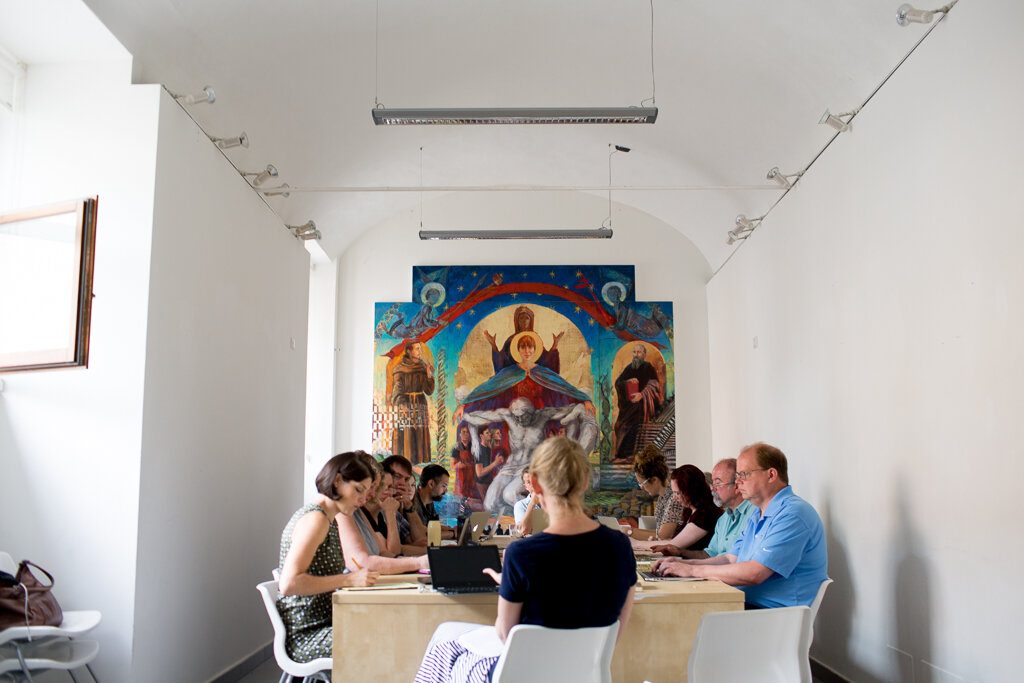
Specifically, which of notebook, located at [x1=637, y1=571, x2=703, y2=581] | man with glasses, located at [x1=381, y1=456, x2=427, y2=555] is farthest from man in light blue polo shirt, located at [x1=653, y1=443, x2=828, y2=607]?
man with glasses, located at [x1=381, y1=456, x2=427, y2=555]

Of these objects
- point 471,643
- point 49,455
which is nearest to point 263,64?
point 49,455

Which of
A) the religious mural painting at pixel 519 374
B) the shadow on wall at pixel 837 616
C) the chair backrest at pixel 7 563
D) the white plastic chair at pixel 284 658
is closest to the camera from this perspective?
the white plastic chair at pixel 284 658

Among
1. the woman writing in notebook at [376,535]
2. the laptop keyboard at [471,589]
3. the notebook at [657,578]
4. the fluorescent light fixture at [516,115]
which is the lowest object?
the notebook at [657,578]

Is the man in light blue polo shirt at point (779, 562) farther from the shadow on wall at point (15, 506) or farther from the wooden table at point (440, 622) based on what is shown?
the shadow on wall at point (15, 506)

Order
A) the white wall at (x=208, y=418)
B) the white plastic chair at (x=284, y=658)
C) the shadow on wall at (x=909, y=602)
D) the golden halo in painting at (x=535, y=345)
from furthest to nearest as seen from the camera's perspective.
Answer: the golden halo in painting at (x=535, y=345)
the white wall at (x=208, y=418)
the shadow on wall at (x=909, y=602)
the white plastic chair at (x=284, y=658)

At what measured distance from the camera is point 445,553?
358 centimetres

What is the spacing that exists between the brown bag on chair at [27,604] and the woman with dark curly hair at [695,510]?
11.6ft

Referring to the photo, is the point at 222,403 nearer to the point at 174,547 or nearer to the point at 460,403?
the point at 174,547

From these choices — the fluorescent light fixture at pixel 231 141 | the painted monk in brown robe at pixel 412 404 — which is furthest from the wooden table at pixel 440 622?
the painted monk in brown robe at pixel 412 404

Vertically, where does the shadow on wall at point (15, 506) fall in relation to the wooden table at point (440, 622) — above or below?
above

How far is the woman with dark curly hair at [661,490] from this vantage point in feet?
21.1

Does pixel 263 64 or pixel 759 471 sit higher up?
pixel 263 64

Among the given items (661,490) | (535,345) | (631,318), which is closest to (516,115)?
(661,490)

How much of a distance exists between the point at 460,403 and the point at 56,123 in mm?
5972
